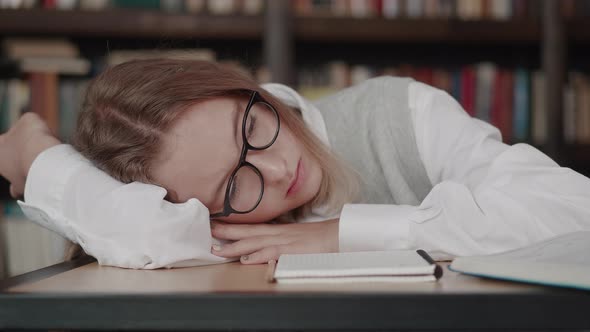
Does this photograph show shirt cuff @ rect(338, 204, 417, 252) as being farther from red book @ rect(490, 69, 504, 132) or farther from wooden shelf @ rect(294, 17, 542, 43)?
red book @ rect(490, 69, 504, 132)

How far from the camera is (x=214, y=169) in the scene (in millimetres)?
849

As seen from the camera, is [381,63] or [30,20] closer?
[30,20]

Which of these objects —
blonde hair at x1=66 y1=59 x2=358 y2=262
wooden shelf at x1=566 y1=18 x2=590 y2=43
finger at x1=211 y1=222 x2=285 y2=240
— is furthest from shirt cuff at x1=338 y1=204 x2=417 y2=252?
wooden shelf at x1=566 y1=18 x2=590 y2=43

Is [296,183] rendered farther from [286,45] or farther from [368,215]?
[286,45]

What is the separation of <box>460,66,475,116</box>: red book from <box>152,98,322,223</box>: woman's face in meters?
1.38

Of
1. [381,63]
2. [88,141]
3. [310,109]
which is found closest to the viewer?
[88,141]

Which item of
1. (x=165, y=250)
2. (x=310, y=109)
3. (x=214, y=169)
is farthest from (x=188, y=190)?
(x=310, y=109)

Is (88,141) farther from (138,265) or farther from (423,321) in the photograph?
(423,321)

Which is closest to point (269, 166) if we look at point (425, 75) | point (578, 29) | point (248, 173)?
point (248, 173)

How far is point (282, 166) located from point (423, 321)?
47 centimetres

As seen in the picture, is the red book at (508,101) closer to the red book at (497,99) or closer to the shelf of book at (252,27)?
the red book at (497,99)

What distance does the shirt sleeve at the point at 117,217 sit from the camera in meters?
0.73

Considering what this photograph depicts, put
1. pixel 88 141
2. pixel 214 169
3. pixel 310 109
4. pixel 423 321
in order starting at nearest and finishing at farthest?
pixel 423 321, pixel 214 169, pixel 88 141, pixel 310 109

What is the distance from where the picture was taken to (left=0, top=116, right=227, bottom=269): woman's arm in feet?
2.40
